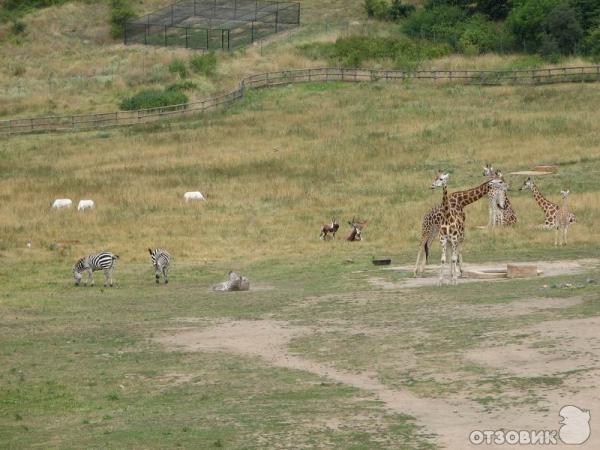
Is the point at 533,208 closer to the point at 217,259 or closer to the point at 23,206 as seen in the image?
the point at 217,259

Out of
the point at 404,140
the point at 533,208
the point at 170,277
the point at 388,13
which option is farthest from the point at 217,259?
the point at 388,13

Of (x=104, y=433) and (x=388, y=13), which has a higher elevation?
(x=388, y=13)

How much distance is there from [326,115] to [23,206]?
2902 centimetres

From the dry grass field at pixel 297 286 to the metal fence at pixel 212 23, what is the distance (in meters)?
21.8

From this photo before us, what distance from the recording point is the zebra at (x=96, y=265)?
1567 inches

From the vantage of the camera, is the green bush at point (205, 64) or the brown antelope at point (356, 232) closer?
the brown antelope at point (356, 232)

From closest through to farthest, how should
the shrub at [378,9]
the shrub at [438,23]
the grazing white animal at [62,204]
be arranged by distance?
the grazing white animal at [62,204] < the shrub at [438,23] < the shrub at [378,9]

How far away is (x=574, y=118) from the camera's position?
74375 millimetres

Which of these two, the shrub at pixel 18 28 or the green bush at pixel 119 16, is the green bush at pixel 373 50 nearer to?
the green bush at pixel 119 16

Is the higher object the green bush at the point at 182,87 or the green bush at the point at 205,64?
the green bush at the point at 205,64

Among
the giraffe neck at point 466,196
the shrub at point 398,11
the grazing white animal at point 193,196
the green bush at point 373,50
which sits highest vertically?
the shrub at point 398,11

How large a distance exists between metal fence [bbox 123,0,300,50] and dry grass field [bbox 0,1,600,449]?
21.8m

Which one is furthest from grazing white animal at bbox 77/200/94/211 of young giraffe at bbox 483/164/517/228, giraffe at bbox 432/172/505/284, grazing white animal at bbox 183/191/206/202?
giraffe at bbox 432/172/505/284

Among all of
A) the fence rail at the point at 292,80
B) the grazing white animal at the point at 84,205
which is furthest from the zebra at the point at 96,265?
the fence rail at the point at 292,80
